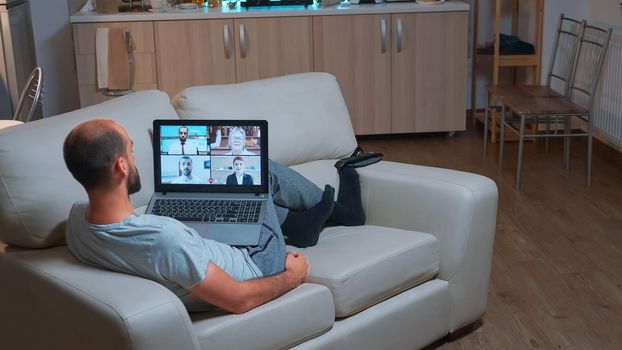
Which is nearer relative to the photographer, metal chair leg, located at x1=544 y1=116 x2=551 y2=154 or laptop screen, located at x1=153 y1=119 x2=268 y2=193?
laptop screen, located at x1=153 y1=119 x2=268 y2=193

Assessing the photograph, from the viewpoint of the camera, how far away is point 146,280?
2225 millimetres

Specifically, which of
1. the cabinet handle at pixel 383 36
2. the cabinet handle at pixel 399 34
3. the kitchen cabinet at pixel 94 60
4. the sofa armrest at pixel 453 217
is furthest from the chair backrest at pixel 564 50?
the kitchen cabinet at pixel 94 60

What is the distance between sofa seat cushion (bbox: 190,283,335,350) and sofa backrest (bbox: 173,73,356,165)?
0.75 meters

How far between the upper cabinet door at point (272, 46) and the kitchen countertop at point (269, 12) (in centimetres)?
5

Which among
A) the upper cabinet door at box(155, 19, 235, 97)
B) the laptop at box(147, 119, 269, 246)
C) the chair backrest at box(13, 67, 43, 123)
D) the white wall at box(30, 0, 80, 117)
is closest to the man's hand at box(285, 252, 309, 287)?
the laptop at box(147, 119, 269, 246)

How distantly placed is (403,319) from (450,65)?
3357mm

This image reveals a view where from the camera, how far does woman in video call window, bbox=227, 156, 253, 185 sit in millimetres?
2773

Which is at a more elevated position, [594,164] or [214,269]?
[214,269]

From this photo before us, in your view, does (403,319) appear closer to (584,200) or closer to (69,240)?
(69,240)

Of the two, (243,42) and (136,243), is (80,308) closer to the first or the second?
(136,243)

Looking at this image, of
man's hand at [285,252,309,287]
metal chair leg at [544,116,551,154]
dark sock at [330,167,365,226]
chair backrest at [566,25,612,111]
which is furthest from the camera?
metal chair leg at [544,116,551,154]

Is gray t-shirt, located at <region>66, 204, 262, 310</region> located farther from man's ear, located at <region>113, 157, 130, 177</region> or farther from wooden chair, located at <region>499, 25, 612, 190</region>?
wooden chair, located at <region>499, 25, 612, 190</region>

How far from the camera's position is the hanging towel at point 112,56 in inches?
217

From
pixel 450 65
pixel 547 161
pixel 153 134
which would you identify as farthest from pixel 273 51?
pixel 153 134
